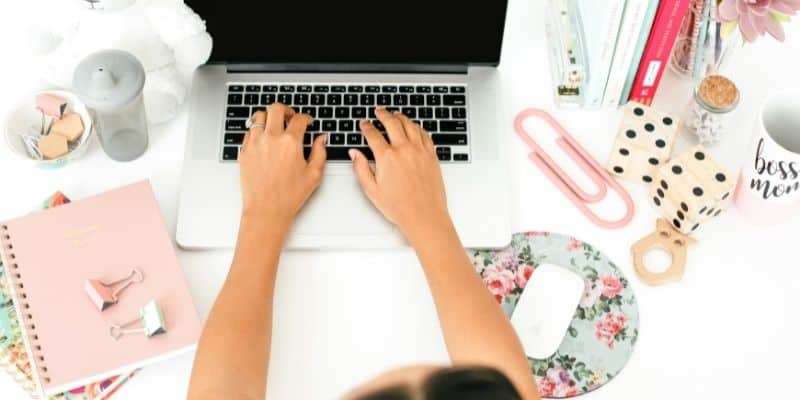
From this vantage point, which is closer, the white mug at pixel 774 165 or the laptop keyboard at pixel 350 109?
the white mug at pixel 774 165

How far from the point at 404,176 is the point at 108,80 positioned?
0.98 ft

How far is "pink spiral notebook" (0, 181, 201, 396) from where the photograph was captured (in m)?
0.82

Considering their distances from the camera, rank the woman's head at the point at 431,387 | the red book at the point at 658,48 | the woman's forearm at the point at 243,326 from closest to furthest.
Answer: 1. the woman's head at the point at 431,387
2. the woman's forearm at the point at 243,326
3. the red book at the point at 658,48

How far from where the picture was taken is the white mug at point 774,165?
86 cm

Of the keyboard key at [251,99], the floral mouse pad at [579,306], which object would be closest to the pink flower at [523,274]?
the floral mouse pad at [579,306]

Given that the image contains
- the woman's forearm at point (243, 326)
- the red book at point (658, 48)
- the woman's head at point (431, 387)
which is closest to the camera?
the woman's head at point (431, 387)

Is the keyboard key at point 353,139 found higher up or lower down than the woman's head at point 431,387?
higher up

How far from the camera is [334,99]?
0.98 m

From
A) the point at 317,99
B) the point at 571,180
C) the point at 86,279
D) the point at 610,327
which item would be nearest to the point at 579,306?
the point at 610,327

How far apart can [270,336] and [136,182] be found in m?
0.22

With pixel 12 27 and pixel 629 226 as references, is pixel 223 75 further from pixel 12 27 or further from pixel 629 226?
pixel 629 226

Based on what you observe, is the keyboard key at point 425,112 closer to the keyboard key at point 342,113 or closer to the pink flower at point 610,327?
the keyboard key at point 342,113

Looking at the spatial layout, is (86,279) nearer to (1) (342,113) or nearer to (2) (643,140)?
(1) (342,113)

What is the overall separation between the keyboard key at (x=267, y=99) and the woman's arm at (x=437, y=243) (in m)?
0.10
